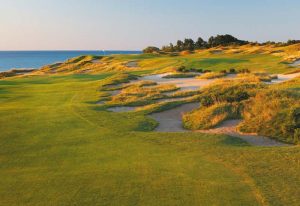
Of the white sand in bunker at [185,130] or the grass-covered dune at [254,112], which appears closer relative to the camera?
the white sand in bunker at [185,130]

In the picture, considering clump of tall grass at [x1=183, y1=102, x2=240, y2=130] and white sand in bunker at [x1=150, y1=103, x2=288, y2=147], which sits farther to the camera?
clump of tall grass at [x1=183, y1=102, x2=240, y2=130]

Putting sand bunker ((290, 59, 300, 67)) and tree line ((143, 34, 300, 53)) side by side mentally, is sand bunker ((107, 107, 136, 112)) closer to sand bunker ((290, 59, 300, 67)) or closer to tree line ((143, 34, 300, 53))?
sand bunker ((290, 59, 300, 67))

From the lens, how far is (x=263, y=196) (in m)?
7.90

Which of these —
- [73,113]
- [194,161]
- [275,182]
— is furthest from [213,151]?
[73,113]

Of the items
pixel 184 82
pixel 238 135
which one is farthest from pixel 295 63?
pixel 238 135

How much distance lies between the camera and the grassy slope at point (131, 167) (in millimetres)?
7906

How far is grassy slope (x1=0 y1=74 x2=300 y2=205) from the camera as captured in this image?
7.91 meters

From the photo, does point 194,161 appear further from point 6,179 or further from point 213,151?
point 6,179

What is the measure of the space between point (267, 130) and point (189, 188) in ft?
22.2

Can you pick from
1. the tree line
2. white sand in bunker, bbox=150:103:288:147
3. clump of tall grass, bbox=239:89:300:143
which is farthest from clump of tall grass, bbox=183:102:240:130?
the tree line

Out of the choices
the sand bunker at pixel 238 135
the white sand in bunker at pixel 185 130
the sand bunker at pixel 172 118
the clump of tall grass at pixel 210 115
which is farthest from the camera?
the clump of tall grass at pixel 210 115

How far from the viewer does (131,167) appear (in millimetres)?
9750

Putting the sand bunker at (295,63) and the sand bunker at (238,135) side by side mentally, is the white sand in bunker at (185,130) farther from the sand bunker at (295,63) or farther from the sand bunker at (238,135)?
the sand bunker at (295,63)

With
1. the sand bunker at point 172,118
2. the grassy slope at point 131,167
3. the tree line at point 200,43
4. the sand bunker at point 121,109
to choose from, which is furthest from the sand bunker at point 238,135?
the tree line at point 200,43
